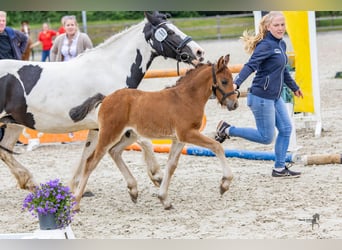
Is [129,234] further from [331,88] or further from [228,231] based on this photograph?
[331,88]

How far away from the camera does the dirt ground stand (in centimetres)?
415

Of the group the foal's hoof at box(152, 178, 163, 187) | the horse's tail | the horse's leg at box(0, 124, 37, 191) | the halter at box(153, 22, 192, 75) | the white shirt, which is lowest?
the foal's hoof at box(152, 178, 163, 187)

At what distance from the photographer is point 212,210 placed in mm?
4781

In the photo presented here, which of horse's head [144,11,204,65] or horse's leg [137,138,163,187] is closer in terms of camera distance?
horse's head [144,11,204,65]

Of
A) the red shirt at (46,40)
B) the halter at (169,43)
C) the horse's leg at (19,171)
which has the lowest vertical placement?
the red shirt at (46,40)

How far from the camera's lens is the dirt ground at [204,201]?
13.6 feet

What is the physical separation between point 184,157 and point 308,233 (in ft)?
11.1

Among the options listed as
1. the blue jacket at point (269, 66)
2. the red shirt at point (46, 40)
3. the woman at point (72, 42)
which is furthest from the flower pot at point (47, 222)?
the red shirt at point (46, 40)

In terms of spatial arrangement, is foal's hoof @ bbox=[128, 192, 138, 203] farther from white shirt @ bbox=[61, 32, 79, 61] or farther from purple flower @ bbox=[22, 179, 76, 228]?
white shirt @ bbox=[61, 32, 79, 61]

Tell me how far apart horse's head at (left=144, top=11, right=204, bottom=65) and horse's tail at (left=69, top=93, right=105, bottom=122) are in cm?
61

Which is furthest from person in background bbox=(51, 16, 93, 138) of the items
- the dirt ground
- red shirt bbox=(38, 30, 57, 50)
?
red shirt bbox=(38, 30, 57, 50)

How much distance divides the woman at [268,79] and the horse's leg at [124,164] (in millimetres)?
1051

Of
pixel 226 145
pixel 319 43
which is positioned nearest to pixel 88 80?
pixel 226 145

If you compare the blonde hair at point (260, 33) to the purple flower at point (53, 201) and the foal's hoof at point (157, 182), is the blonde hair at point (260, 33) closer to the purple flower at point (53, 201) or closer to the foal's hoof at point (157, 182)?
the foal's hoof at point (157, 182)
